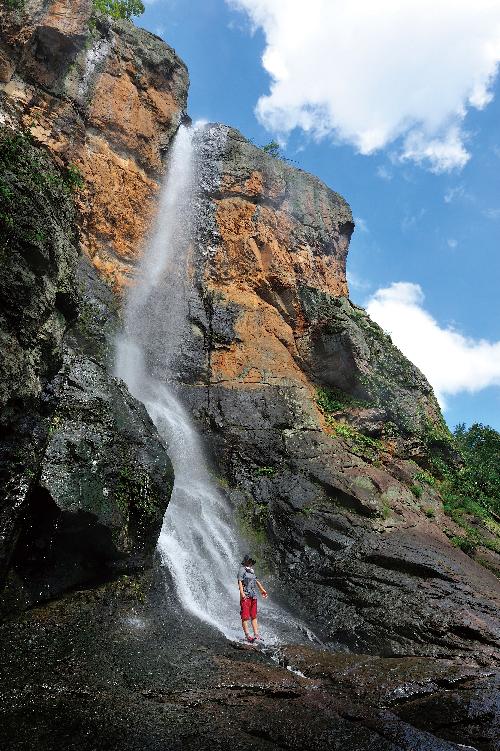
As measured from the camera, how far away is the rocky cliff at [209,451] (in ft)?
22.2

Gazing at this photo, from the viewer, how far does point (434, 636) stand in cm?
1088

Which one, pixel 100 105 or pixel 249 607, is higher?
pixel 100 105

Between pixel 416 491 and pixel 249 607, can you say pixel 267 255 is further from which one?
pixel 249 607

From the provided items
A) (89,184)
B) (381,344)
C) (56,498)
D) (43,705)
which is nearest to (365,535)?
(56,498)

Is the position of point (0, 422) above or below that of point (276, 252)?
below

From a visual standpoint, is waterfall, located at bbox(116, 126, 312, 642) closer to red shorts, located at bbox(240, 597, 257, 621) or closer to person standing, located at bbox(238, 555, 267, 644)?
person standing, located at bbox(238, 555, 267, 644)

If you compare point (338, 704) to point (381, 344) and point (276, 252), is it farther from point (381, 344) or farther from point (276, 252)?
point (276, 252)

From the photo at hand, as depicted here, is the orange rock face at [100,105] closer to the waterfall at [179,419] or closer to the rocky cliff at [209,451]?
the rocky cliff at [209,451]

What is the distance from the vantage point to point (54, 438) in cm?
977

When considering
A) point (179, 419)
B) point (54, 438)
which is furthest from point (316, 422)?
point (54, 438)

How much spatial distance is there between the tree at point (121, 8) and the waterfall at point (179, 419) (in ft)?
20.0

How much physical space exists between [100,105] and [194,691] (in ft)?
76.2

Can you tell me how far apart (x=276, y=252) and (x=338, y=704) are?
69.3 ft

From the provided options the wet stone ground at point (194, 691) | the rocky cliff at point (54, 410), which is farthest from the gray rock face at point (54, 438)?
the wet stone ground at point (194, 691)
